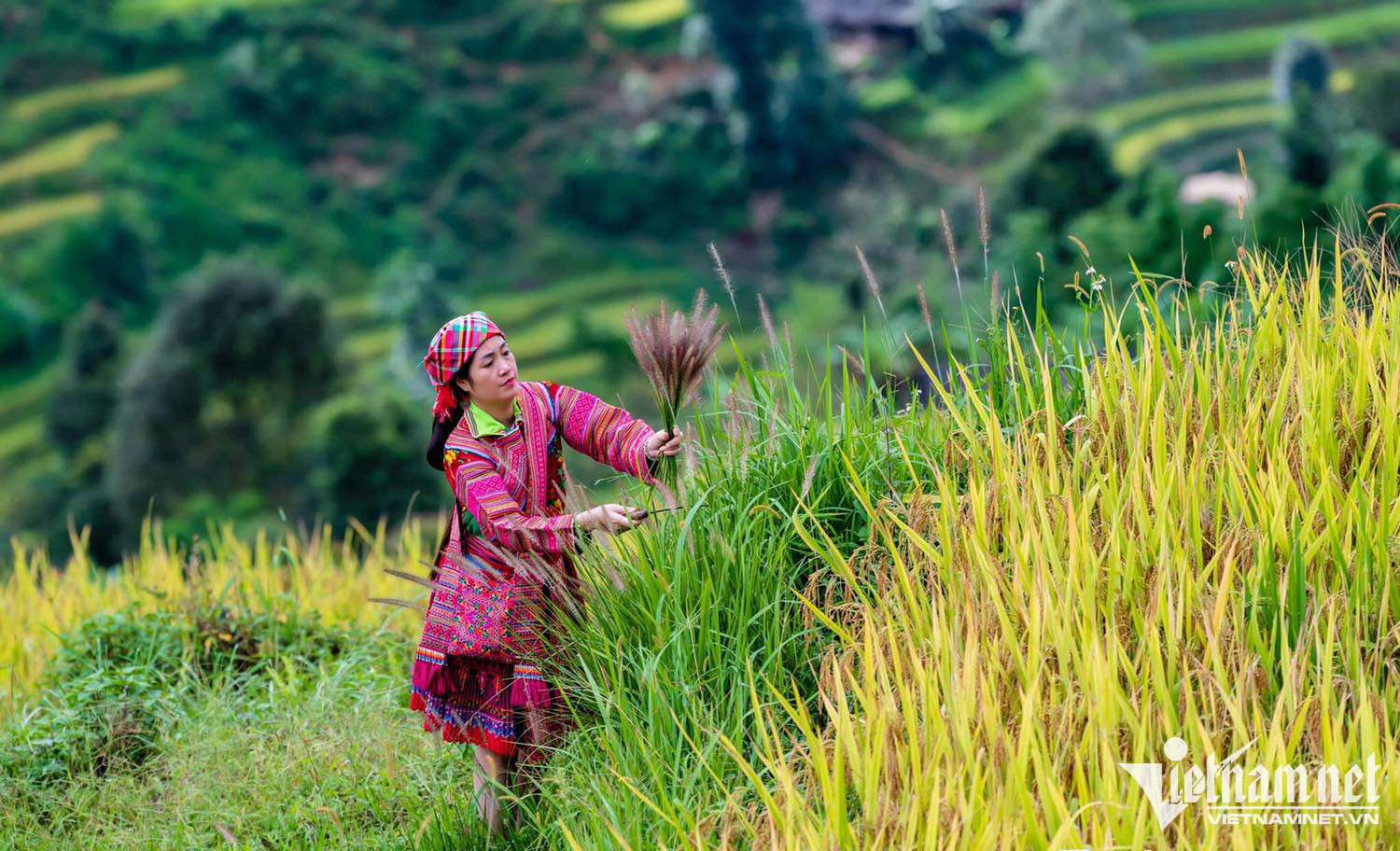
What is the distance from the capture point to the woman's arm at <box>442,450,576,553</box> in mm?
3824

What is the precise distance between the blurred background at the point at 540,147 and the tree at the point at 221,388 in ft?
2.04

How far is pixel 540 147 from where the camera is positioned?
5641 centimetres

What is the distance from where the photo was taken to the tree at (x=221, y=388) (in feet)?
89.1

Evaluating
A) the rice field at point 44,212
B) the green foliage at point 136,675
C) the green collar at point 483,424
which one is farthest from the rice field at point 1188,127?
the green collar at point 483,424

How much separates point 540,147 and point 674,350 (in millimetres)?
54199

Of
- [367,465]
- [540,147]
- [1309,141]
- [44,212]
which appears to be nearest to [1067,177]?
[1309,141]

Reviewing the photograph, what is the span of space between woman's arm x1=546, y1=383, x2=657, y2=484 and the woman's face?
18cm

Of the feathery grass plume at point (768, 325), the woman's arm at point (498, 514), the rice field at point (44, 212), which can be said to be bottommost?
the woman's arm at point (498, 514)

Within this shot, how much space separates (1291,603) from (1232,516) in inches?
10.5

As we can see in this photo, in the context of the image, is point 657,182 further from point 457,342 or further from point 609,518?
point 609,518

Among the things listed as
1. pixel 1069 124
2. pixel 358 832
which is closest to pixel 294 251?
pixel 1069 124

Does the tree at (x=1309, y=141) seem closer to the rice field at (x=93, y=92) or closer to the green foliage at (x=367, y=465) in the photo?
the green foliage at (x=367, y=465)

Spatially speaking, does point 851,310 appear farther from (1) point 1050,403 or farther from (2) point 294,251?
(1) point 1050,403

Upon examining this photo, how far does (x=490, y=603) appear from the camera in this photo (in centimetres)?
400
